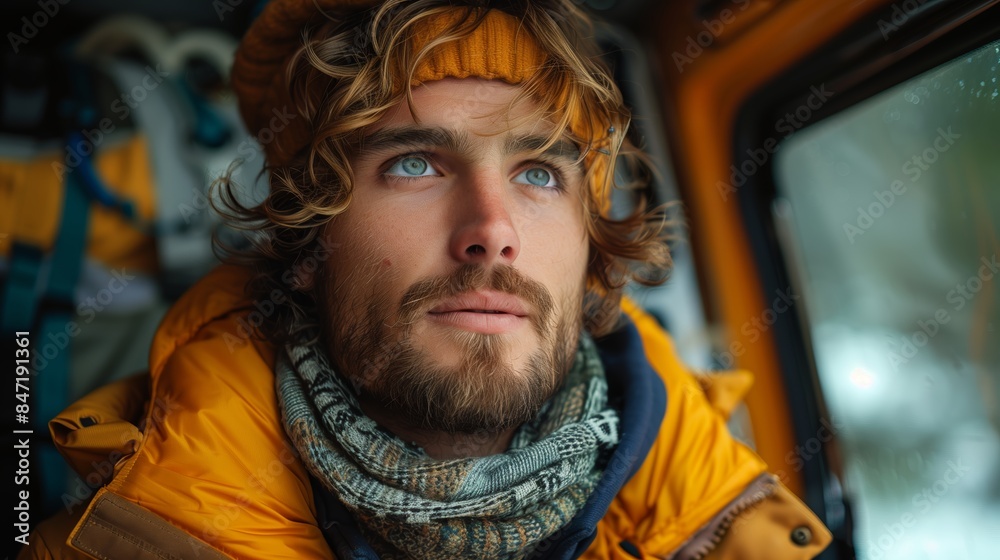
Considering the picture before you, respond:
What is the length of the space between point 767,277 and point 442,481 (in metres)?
1.40

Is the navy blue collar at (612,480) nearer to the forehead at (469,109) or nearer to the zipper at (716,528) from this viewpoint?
the zipper at (716,528)

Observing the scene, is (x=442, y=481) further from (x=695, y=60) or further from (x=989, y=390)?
(x=695, y=60)

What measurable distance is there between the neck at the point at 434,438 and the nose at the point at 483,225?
1.17 feet

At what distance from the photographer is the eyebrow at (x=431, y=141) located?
4.09 feet

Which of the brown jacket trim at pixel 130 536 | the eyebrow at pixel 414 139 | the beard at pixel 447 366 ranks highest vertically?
the eyebrow at pixel 414 139

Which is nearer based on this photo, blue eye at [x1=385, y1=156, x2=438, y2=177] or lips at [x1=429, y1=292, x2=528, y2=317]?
lips at [x1=429, y1=292, x2=528, y2=317]

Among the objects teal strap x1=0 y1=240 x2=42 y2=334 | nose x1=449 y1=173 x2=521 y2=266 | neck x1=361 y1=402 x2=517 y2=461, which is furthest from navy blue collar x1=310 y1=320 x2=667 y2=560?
teal strap x1=0 y1=240 x2=42 y2=334

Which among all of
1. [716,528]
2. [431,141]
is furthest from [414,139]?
[716,528]

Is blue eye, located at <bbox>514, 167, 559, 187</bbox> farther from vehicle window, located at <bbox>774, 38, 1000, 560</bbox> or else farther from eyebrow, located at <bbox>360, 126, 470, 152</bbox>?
vehicle window, located at <bbox>774, 38, 1000, 560</bbox>

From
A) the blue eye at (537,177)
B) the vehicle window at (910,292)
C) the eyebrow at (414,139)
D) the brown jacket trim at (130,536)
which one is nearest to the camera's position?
the brown jacket trim at (130,536)

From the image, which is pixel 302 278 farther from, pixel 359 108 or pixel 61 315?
pixel 61 315

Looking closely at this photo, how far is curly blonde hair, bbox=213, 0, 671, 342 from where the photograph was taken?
127 cm

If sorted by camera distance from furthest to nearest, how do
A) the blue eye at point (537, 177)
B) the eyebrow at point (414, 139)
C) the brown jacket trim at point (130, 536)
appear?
1. the blue eye at point (537, 177)
2. the eyebrow at point (414, 139)
3. the brown jacket trim at point (130, 536)

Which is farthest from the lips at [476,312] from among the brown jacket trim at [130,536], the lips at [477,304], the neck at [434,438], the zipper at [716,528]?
the zipper at [716,528]
